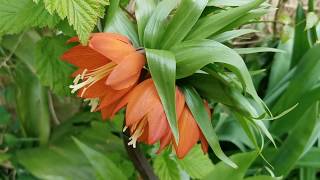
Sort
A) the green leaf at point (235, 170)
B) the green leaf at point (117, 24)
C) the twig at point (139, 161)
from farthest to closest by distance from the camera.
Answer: the green leaf at point (235, 170) < the twig at point (139, 161) < the green leaf at point (117, 24)

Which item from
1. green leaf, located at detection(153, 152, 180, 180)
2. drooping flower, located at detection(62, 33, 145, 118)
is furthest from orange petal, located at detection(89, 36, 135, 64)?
green leaf, located at detection(153, 152, 180, 180)

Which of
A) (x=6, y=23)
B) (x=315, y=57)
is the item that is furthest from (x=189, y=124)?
(x=315, y=57)

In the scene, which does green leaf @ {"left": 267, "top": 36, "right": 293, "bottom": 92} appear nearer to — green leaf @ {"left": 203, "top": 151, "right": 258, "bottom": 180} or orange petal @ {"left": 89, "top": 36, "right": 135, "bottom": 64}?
green leaf @ {"left": 203, "top": 151, "right": 258, "bottom": 180}

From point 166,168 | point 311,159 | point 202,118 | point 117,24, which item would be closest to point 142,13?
point 117,24

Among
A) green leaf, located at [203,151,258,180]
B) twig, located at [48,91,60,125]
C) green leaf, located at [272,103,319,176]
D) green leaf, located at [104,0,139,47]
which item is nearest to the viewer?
green leaf, located at [104,0,139,47]

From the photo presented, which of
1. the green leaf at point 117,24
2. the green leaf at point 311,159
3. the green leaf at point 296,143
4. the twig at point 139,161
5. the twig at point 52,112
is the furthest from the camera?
the twig at point 52,112

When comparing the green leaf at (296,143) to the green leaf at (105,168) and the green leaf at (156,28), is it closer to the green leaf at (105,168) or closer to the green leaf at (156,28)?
the green leaf at (105,168)

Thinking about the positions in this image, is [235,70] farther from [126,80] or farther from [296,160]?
[296,160]

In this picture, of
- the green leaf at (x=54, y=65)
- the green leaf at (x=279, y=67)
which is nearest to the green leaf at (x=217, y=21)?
the green leaf at (x=54, y=65)
